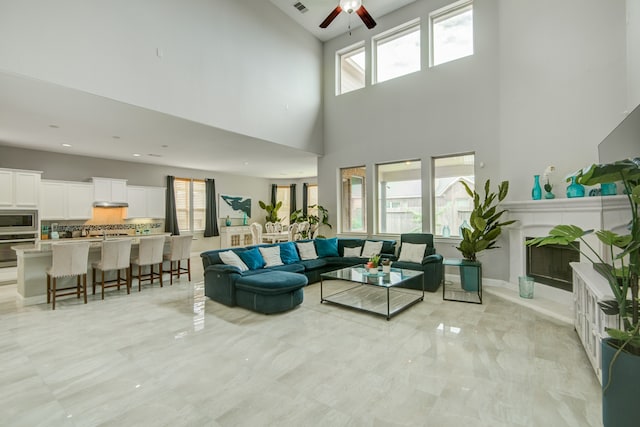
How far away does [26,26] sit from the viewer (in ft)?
10.9

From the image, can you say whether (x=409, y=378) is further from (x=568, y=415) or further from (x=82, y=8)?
(x=82, y=8)

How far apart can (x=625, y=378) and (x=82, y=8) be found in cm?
615

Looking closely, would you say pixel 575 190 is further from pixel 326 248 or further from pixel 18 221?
pixel 18 221

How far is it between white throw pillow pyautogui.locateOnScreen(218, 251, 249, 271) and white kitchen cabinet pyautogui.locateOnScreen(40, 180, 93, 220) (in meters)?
4.85

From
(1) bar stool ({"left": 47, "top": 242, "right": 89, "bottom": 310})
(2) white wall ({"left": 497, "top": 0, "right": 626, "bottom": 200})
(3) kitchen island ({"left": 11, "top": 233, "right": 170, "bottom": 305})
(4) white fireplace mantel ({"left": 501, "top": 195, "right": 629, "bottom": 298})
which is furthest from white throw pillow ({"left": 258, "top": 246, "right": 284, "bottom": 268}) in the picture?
(2) white wall ({"left": 497, "top": 0, "right": 626, "bottom": 200})

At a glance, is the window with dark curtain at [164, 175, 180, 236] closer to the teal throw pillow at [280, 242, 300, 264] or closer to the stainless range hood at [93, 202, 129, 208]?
the stainless range hood at [93, 202, 129, 208]

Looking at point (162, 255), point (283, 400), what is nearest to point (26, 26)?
point (162, 255)

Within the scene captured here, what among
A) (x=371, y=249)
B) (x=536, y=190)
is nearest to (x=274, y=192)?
(x=371, y=249)

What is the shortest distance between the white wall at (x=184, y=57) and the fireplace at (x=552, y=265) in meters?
5.14

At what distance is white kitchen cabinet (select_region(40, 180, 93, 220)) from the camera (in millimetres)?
6672

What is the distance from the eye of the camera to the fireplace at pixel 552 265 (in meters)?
4.28

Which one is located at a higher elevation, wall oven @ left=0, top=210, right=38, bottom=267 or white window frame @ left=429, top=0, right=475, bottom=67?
white window frame @ left=429, top=0, right=475, bottom=67

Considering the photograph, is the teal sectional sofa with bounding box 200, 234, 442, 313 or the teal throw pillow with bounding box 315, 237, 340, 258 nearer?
the teal sectional sofa with bounding box 200, 234, 442, 313

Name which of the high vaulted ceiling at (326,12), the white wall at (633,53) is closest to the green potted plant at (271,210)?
the high vaulted ceiling at (326,12)
